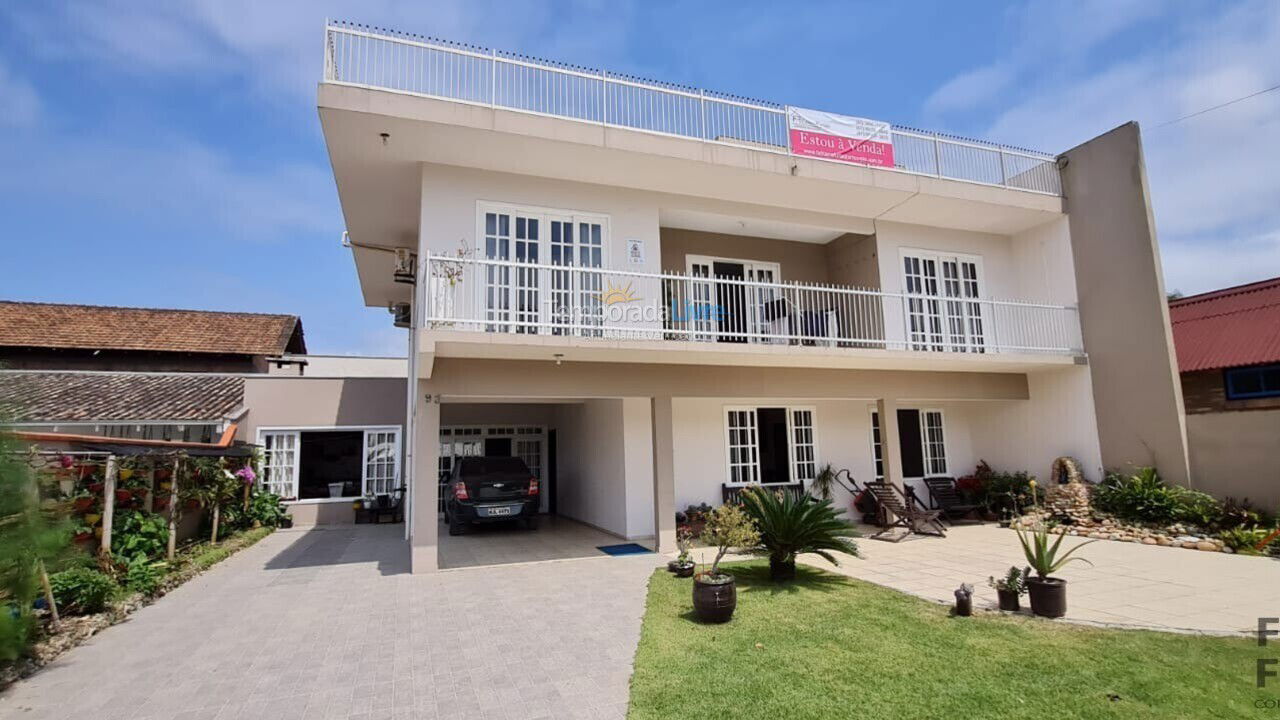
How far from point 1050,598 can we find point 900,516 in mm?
5195

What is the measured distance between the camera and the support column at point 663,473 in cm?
997

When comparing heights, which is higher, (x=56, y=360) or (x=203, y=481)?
(x=56, y=360)

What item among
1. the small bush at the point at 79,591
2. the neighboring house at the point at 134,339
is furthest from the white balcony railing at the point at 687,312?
the neighboring house at the point at 134,339

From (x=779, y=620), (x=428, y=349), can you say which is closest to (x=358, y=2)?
(x=428, y=349)

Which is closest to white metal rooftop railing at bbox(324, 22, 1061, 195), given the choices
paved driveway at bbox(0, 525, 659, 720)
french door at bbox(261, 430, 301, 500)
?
paved driveway at bbox(0, 525, 659, 720)

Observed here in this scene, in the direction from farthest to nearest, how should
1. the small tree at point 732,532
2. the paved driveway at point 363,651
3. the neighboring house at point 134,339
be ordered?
the neighboring house at point 134,339, the small tree at point 732,532, the paved driveway at point 363,651

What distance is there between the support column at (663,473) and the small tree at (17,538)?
7.15 m

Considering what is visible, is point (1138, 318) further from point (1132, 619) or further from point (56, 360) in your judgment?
point (56, 360)

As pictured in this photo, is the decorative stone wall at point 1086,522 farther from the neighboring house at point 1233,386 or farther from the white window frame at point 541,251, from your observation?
the white window frame at point 541,251

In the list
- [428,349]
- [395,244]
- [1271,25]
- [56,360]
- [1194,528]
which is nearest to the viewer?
[1271,25]

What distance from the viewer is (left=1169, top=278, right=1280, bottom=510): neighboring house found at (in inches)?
394

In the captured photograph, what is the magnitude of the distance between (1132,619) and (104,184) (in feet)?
51.5

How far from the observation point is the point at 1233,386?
11586mm

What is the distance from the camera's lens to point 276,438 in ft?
47.4
